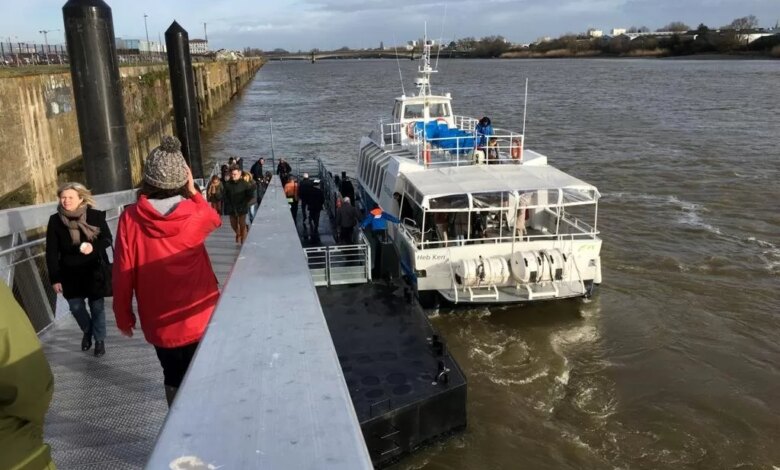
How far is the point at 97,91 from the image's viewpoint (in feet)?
27.1

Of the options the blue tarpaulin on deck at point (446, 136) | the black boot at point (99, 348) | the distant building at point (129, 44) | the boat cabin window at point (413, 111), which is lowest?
the black boot at point (99, 348)

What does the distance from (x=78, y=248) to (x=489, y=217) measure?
34.5ft

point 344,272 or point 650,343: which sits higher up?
point 344,272

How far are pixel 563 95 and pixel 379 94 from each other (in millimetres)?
24486

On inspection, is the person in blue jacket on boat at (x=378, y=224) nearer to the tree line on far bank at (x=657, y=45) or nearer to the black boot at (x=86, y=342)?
the black boot at (x=86, y=342)

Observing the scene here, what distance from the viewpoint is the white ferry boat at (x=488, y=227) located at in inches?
456

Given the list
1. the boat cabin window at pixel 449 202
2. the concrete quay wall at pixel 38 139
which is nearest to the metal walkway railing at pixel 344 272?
the boat cabin window at pixel 449 202

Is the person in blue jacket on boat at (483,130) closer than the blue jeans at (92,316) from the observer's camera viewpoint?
No

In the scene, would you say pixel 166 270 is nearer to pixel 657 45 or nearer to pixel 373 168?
pixel 373 168

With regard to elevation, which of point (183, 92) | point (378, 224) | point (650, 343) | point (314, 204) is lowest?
point (650, 343)

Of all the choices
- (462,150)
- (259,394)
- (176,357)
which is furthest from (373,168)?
(259,394)

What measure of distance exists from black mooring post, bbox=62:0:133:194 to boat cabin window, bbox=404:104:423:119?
36.7 ft

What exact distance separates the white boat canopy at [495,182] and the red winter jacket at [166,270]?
8.53 meters

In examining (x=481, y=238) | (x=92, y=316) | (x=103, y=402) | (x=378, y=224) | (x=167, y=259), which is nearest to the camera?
(x=167, y=259)
